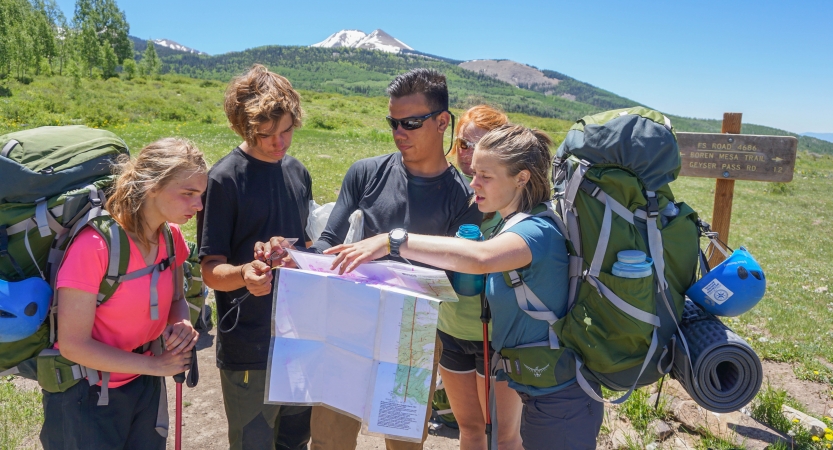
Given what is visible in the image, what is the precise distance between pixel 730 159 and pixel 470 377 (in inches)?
188

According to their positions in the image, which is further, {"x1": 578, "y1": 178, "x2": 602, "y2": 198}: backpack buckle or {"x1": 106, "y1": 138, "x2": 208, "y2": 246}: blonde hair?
{"x1": 578, "y1": 178, "x2": 602, "y2": 198}: backpack buckle

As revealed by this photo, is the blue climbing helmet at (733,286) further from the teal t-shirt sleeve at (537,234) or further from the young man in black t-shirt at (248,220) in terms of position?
the young man in black t-shirt at (248,220)

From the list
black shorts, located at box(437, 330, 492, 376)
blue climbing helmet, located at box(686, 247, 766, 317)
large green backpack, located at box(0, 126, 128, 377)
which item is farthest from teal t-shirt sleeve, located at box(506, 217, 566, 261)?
large green backpack, located at box(0, 126, 128, 377)

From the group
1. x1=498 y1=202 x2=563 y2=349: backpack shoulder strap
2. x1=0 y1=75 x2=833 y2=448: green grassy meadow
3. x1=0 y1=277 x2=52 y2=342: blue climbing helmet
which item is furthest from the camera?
x1=0 y1=75 x2=833 y2=448: green grassy meadow

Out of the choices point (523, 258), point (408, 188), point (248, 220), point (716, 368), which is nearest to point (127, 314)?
point (248, 220)

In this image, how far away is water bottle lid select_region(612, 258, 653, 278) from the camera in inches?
88.1

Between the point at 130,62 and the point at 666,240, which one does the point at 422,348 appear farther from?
the point at 130,62

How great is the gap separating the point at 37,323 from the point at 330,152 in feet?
63.4

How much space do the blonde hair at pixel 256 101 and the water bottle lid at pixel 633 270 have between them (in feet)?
6.04

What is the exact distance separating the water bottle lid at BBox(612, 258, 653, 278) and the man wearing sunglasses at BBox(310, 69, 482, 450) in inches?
35.9

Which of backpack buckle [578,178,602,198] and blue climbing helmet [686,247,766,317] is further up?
backpack buckle [578,178,602,198]

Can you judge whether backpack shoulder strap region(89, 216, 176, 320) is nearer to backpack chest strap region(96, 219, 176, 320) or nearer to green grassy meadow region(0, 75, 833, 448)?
backpack chest strap region(96, 219, 176, 320)

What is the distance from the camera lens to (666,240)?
241 cm

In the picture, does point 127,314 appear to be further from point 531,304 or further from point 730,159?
point 730,159
